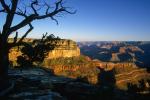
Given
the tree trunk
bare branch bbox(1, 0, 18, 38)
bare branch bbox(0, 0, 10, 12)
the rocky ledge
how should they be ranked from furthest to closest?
bare branch bbox(0, 0, 10, 12) < bare branch bbox(1, 0, 18, 38) < the tree trunk < the rocky ledge

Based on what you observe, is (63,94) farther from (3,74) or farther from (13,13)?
(13,13)

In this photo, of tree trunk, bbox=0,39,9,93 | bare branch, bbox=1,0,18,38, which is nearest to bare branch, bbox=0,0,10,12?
bare branch, bbox=1,0,18,38

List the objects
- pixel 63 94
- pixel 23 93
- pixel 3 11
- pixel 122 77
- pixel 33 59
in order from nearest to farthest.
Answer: pixel 23 93 < pixel 63 94 < pixel 3 11 < pixel 33 59 < pixel 122 77

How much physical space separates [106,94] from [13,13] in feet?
25.9

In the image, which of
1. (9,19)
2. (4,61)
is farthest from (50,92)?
(9,19)

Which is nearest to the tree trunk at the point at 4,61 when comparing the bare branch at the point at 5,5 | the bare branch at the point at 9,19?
the bare branch at the point at 9,19

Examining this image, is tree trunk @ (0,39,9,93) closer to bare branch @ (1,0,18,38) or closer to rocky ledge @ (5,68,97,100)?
bare branch @ (1,0,18,38)

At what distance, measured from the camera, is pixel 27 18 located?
19344 mm

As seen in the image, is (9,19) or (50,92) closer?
(50,92)

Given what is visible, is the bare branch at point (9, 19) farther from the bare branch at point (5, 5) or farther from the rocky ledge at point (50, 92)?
the rocky ledge at point (50, 92)

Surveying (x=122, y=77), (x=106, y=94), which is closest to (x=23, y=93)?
(x=106, y=94)

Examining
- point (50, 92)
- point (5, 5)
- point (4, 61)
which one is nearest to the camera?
point (50, 92)

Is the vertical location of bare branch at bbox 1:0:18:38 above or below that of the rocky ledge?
above

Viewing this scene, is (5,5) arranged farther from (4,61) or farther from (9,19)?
(4,61)
